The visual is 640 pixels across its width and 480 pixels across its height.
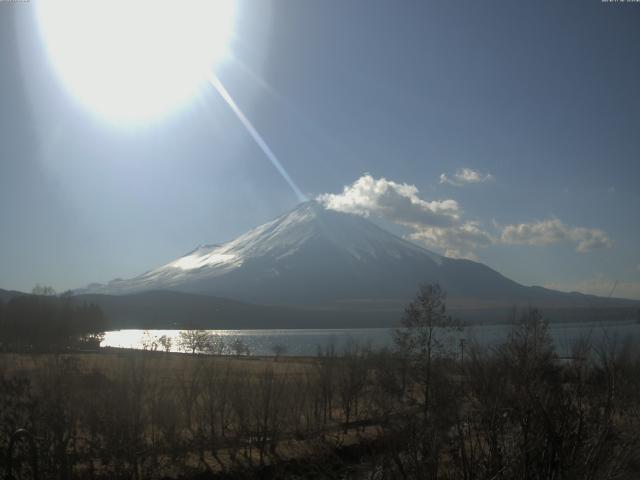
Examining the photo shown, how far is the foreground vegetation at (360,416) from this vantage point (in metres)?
4.90

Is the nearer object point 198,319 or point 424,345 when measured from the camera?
point 424,345

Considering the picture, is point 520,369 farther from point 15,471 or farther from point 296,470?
point 296,470

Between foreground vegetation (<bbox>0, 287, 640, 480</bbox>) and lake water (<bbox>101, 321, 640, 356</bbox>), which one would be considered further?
lake water (<bbox>101, 321, 640, 356</bbox>)

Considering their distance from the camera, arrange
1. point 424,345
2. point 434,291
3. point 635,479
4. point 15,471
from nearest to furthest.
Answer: point 635,479 < point 15,471 < point 424,345 < point 434,291

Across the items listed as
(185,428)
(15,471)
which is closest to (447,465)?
(15,471)

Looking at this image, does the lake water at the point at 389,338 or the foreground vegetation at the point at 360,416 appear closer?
the foreground vegetation at the point at 360,416

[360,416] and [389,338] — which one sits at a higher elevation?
[360,416]

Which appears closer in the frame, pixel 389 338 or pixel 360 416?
pixel 360 416

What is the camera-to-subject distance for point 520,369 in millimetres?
5812

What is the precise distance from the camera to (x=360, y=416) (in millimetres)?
27062

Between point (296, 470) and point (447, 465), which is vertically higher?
point (447, 465)

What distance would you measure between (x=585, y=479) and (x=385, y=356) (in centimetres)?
3050

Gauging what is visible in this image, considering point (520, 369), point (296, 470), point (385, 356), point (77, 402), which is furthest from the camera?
Answer: point (385, 356)

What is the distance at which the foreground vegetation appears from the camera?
193 inches
